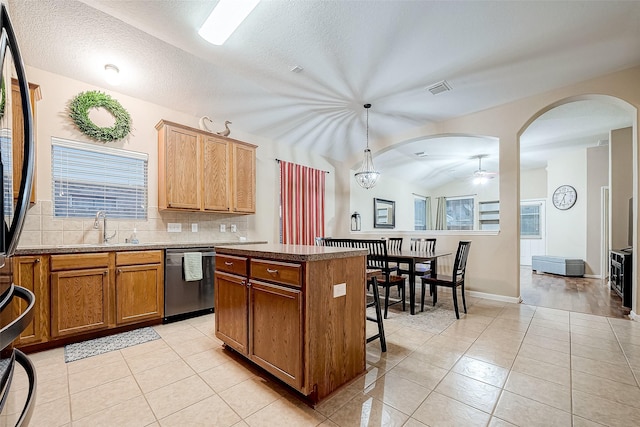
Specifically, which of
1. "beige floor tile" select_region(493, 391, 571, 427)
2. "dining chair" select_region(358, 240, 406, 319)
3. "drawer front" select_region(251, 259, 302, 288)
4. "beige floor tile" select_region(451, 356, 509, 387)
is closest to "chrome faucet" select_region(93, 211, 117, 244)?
"drawer front" select_region(251, 259, 302, 288)

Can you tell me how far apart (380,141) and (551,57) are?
2858 mm

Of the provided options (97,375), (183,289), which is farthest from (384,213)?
(97,375)

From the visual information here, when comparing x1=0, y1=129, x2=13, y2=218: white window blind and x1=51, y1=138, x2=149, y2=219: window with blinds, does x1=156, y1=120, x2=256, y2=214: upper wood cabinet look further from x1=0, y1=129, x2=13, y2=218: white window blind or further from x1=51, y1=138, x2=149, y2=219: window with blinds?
x1=0, y1=129, x2=13, y2=218: white window blind

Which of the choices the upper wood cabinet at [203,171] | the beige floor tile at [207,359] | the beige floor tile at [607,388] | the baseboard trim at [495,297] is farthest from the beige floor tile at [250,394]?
the baseboard trim at [495,297]

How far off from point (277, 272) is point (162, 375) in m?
1.23

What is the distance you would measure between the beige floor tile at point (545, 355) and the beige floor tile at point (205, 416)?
237cm

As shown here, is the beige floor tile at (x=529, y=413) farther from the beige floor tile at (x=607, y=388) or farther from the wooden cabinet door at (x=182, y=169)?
the wooden cabinet door at (x=182, y=169)

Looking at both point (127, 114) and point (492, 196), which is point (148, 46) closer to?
point (127, 114)

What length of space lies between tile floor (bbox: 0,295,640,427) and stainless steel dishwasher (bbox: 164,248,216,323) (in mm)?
479

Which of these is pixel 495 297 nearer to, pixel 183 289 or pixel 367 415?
pixel 367 415

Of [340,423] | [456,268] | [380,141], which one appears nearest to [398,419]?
[340,423]

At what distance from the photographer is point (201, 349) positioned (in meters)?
2.46

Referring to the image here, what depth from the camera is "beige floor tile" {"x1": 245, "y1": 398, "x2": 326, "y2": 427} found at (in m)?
1.53

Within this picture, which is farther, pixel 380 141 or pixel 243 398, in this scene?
pixel 380 141
